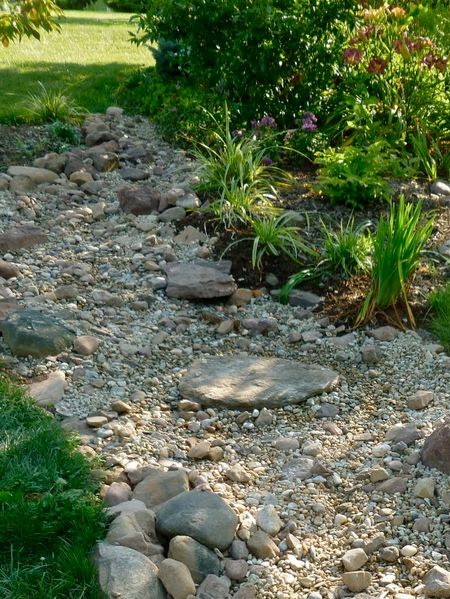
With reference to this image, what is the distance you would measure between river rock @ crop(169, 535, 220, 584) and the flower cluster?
4.17 metres

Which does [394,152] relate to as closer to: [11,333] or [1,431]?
[11,333]

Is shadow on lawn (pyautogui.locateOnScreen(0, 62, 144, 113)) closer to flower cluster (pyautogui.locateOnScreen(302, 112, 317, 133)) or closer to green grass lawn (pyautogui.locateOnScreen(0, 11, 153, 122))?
green grass lawn (pyautogui.locateOnScreen(0, 11, 153, 122))

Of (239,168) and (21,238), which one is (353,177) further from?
(21,238)

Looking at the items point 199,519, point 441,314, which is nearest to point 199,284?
point 441,314

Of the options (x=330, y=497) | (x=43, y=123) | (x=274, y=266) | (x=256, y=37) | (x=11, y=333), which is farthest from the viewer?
(x=43, y=123)

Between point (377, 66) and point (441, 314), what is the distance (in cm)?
267

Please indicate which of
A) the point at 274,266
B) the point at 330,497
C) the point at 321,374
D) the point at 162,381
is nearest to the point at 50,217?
the point at 274,266

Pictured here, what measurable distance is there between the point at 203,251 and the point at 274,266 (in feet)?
1.51

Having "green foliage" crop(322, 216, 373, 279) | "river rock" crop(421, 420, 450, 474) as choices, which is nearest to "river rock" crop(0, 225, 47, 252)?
"green foliage" crop(322, 216, 373, 279)

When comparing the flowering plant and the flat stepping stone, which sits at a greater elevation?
the flowering plant

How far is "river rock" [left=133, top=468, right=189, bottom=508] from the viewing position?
372cm

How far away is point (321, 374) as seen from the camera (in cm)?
471

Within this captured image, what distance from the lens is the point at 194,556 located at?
339 cm

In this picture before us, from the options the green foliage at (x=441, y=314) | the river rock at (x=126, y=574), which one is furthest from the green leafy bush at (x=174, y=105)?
the river rock at (x=126, y=574)
